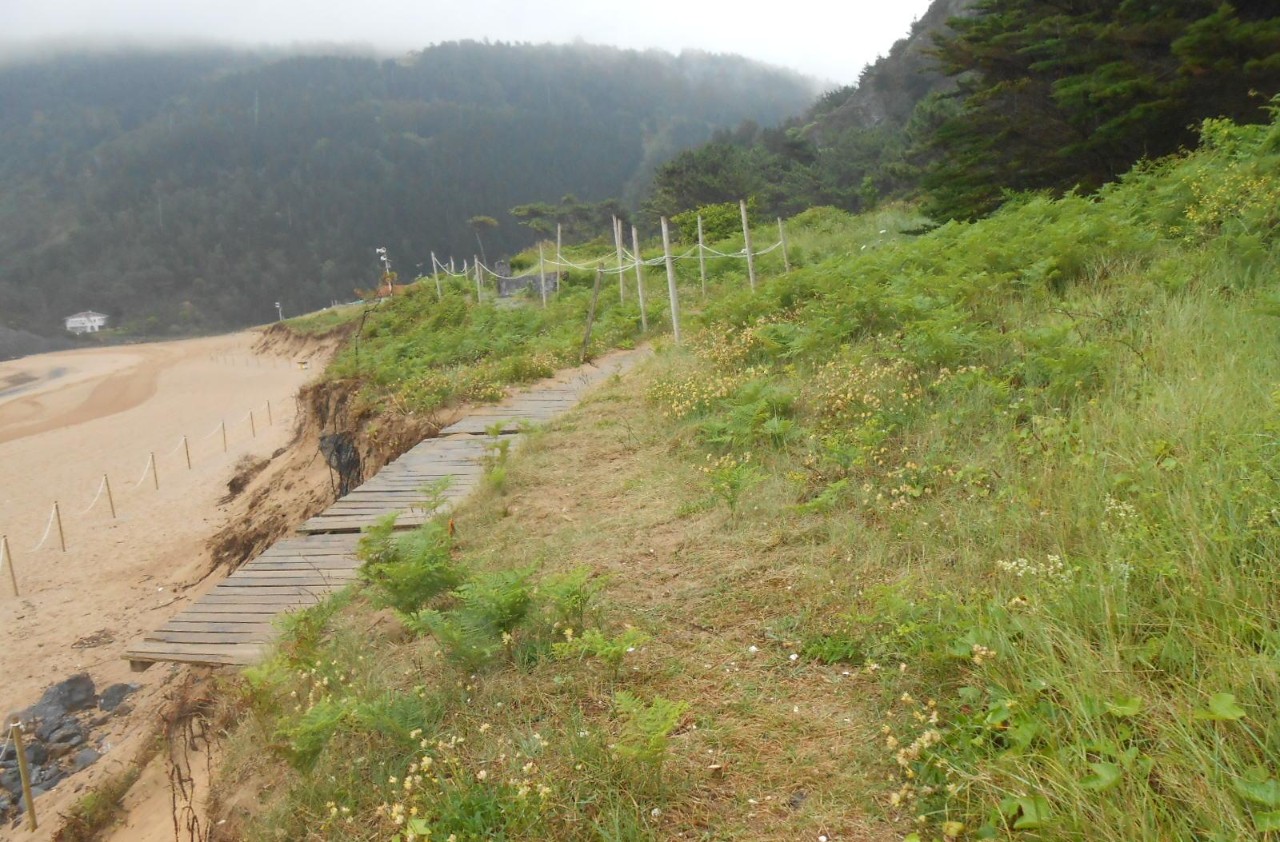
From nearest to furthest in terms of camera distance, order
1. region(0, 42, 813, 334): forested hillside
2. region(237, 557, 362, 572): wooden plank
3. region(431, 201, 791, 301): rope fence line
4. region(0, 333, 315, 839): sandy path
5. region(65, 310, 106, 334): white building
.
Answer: region(237, 557, 362, 572): wooden plank
region(0, 333, 315, 839): sandy path
region(431, 201, 791, 301): rope fence line
region(65, 310, 106, 334): white building
region(0, 42, 813, 334): forested hillside

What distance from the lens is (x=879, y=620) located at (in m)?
3.08

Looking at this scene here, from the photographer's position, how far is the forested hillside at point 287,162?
88.1 meters

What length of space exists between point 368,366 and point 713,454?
9.25 m

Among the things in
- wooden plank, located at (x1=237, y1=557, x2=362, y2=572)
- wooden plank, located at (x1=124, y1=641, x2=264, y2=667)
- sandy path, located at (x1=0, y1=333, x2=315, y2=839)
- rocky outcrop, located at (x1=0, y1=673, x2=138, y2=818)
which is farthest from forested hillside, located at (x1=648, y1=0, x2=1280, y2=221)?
sandy path, located at (x1=0, y1=333, x2=315, y2=839)

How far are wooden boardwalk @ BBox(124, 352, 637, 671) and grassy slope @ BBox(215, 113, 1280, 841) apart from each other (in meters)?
0.59

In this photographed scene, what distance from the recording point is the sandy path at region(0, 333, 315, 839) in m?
8.62

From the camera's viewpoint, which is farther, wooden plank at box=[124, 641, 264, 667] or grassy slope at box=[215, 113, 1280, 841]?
wooden plank at box=[124, 641, 264, 667]

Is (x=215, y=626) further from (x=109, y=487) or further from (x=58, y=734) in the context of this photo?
(x=109, y=487)

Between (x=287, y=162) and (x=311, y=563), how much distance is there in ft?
366

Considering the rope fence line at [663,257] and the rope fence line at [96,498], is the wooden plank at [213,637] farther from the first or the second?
the rope fence line at [96,498]

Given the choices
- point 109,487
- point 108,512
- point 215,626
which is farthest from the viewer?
point 109,487

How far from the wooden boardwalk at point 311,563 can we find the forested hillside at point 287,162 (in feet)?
267

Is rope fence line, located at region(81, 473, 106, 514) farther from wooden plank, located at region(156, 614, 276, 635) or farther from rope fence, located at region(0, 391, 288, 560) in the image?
wooden plank, located at region(156, 614, 276, 635)

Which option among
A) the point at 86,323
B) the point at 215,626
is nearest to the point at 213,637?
the point at 215,626
